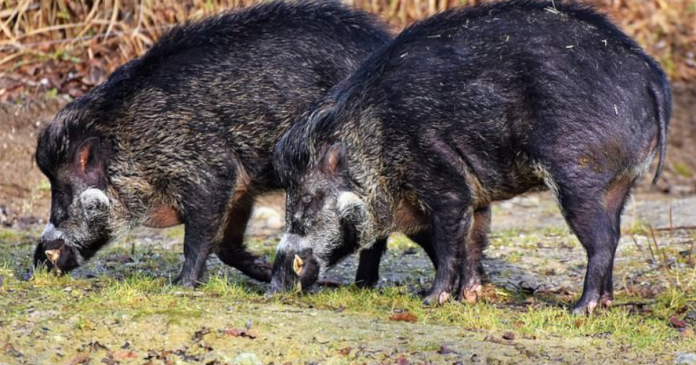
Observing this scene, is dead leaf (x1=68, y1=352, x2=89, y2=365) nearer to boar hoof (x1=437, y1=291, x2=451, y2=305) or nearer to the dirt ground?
the dirt ground

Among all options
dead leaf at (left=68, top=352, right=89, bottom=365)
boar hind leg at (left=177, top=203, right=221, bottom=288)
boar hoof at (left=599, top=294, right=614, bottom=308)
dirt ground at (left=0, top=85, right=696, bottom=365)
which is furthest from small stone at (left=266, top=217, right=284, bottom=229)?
dead leaf at (left=68, top=352, right=89, bottom=365)

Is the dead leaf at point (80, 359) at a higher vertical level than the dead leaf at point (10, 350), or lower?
lower

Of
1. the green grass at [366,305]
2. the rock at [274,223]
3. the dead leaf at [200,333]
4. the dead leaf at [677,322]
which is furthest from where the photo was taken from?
the rock at [274,223]

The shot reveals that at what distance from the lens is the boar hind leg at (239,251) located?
8125mm

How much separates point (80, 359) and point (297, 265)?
182 centimetres

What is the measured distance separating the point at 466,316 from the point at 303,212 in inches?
49.5

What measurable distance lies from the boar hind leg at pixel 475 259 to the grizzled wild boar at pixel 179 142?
4.23 feet

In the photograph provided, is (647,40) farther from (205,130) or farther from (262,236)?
(205,130)

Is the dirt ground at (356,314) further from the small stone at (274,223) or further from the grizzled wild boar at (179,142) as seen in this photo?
the small stone at (274,223)

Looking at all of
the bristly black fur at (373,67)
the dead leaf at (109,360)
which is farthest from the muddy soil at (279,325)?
the bristly black fur at (373,67)

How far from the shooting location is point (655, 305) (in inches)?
285

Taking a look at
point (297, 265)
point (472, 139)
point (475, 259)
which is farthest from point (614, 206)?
point (297, 265)

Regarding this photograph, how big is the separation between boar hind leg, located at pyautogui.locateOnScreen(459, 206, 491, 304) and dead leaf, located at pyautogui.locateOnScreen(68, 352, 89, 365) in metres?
2.45

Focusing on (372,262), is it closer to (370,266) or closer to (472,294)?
(370,266)
